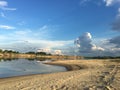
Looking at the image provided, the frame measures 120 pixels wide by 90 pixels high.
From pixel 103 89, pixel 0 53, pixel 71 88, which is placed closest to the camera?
pixel 103 89

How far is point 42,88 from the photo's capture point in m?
17.1

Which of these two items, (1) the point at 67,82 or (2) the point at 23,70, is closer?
(1) the point at 67,82

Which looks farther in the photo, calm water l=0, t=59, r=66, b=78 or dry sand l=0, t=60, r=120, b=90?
calm water l=0, t=59, r=66, b=78

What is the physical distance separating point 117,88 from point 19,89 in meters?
8.11

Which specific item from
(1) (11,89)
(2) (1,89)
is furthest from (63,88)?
(2) (1,89)

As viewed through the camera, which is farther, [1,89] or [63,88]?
[1,89]

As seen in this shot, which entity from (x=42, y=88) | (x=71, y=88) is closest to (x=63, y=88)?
(x=71, y=88)

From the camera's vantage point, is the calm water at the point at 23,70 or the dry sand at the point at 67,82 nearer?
the dry sand at the point at 67,82

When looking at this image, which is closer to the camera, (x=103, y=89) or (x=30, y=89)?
(x=103, y=89)

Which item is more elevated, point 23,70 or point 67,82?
point 67,82

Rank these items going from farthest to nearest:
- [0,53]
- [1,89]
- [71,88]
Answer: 1. [0,53]
2. [1,89]
3. [71,88]

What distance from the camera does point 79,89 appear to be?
52.3 feet

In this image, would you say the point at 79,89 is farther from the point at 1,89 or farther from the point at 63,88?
the point at 1,89

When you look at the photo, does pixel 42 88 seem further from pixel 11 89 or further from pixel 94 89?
pixel 94 89
